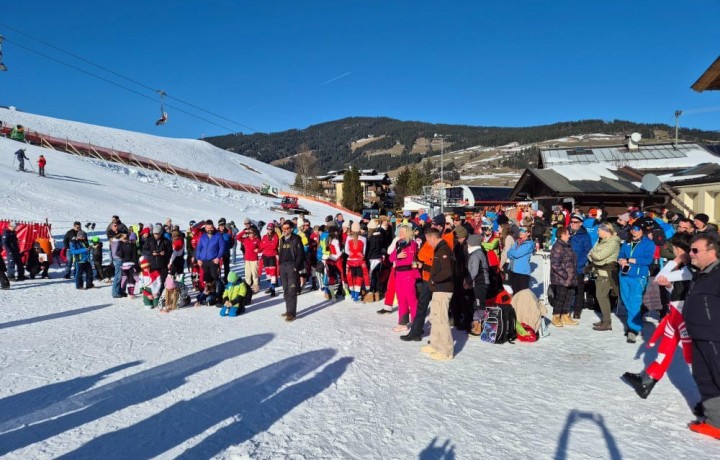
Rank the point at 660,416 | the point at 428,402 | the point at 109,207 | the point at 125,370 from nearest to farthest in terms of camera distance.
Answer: the point at 660,416 < the point at 428,402 < the point at 125,370 < the point at 109,207

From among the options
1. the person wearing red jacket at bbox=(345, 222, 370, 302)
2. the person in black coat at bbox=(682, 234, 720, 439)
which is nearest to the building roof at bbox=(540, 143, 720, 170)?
the person wearing red jacket at bbox=(345, 222, 370, 302)

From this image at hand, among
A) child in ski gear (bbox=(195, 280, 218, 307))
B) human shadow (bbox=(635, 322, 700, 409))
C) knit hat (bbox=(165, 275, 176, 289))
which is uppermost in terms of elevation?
knit hat (bbox=(165, 275, 176, 289))

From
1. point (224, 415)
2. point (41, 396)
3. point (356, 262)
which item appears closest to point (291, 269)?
point (356, 262)

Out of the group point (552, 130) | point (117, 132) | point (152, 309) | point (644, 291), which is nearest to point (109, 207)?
point (152, 309)

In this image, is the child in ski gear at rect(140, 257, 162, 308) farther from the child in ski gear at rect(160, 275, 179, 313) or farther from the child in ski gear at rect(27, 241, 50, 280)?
the child in ski gear at rect(27, 241, 50, 280)

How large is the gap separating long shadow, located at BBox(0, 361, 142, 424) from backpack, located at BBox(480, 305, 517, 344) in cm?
531

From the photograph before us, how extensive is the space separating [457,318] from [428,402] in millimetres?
3100

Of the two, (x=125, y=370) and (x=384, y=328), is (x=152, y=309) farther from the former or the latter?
(x=384, y=328)

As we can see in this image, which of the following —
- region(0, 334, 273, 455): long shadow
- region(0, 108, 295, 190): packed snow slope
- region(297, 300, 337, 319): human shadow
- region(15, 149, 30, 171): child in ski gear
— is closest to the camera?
region(0, 334, 273, 455): long shadow

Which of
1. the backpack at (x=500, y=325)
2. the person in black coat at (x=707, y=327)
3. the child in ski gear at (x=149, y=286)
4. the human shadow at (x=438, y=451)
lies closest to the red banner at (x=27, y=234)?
the child in ski gear at (x=149, y=286)

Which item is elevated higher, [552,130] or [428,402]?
[552,130]

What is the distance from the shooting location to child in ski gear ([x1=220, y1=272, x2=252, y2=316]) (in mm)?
8218

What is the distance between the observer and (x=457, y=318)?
7.39 meters

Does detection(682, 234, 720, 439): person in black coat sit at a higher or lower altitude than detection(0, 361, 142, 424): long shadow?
higher
